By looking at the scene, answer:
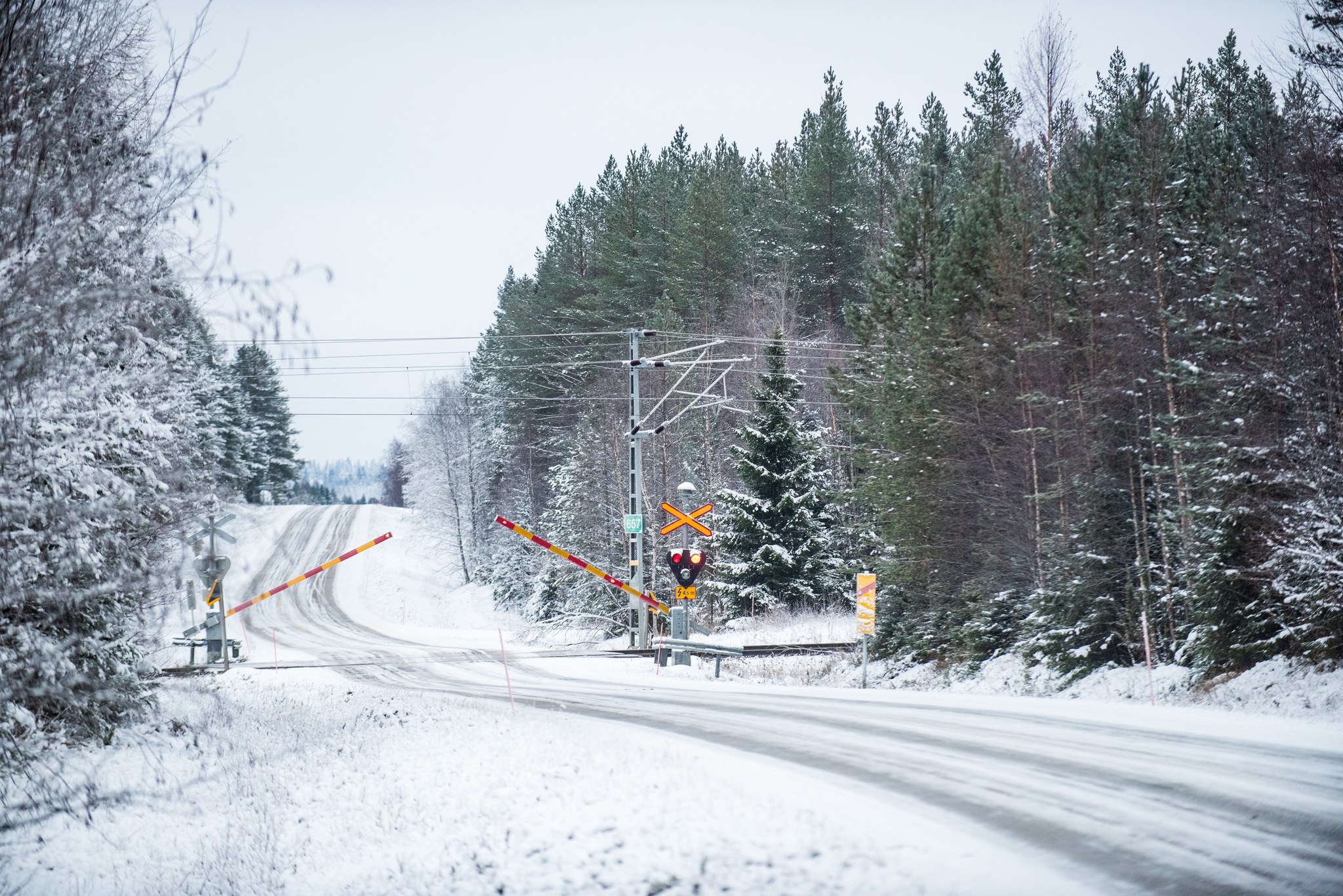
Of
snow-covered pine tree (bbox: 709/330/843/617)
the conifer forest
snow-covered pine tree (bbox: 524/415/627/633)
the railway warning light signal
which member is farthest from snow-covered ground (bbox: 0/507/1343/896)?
snow-covered pine tree (bbox: 524/415/627/633)

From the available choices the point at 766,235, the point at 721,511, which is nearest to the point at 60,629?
the point at 721,511

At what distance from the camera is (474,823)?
7.20 m

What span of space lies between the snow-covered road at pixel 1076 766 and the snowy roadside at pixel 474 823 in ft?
1.61

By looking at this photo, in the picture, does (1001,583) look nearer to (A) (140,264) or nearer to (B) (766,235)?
(A) (140,264)

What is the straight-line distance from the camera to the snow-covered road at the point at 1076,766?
5582 mm

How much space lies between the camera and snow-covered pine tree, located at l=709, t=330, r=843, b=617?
29.7 metres

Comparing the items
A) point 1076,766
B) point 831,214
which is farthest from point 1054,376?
point 831,214

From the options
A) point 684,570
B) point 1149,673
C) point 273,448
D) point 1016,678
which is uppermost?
point 273,448

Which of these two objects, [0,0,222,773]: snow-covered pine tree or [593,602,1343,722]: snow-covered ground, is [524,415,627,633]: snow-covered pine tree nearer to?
[593,602,1343,722]: snow-covered ground

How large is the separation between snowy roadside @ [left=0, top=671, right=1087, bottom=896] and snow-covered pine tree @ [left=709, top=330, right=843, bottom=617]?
61.7 ft

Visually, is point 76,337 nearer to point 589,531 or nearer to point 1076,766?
point 1076,766

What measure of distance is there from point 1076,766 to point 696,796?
10.6ft

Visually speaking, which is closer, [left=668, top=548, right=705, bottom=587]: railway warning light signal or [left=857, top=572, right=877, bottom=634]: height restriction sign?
[left=857, top=572, right=877, bottom=634]: height restriction sign

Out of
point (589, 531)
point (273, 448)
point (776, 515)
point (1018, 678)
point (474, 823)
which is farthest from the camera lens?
point (273, 448)
